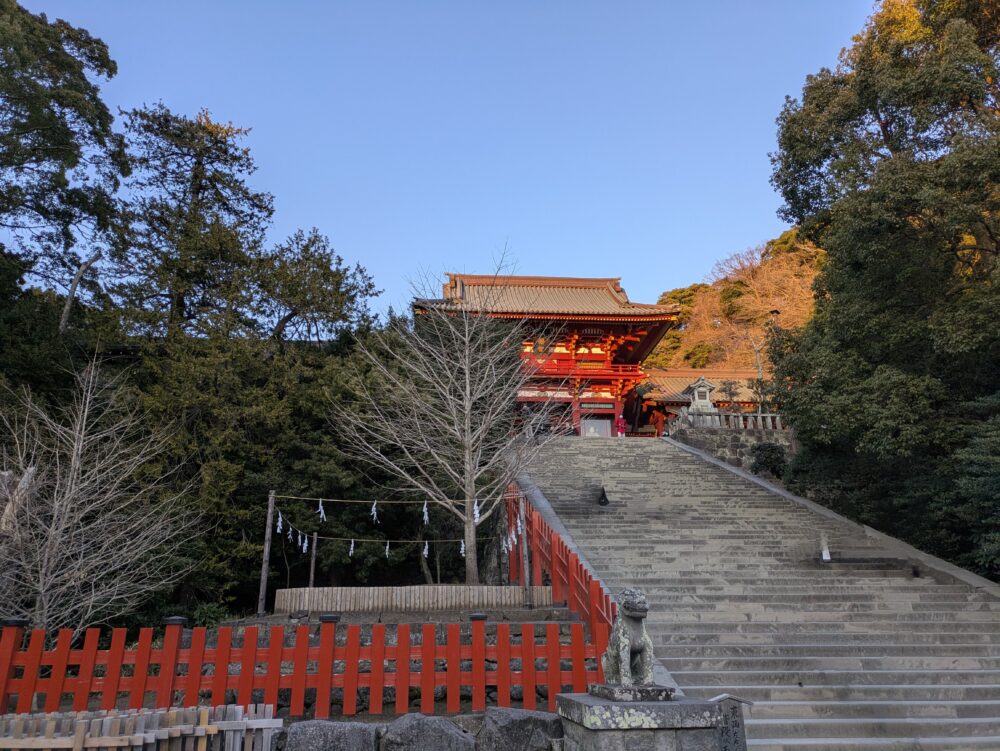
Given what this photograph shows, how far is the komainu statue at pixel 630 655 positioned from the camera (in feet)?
12.0

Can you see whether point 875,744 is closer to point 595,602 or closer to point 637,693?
point 595,602

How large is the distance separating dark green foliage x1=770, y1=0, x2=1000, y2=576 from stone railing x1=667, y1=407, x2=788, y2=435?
8232 mm

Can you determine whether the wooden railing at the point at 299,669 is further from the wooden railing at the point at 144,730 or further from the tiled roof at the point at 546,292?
the tiled roof at the point at 546,292

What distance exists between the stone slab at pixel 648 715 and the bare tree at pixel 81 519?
6.52m

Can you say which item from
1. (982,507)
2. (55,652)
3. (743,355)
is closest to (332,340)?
(55,652)

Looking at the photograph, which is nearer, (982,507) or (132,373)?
(982,507)

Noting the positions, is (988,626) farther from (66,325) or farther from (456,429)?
(66,325)

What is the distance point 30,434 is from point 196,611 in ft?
12.3

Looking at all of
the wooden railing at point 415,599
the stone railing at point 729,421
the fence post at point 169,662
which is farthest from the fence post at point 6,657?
the stone railing at point 729,421

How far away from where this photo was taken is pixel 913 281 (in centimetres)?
948

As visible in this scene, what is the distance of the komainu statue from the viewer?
12.0 ft

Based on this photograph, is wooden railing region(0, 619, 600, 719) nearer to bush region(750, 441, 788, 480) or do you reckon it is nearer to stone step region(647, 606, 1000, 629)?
stone step region(647, 606, 1000, 629)

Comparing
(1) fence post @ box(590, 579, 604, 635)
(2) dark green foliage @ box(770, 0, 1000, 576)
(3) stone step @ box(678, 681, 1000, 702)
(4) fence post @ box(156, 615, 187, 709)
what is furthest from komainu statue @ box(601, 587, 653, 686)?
(2) dark green foliage @ box(770, 0, 1000, 576)

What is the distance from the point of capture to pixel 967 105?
366 inches
